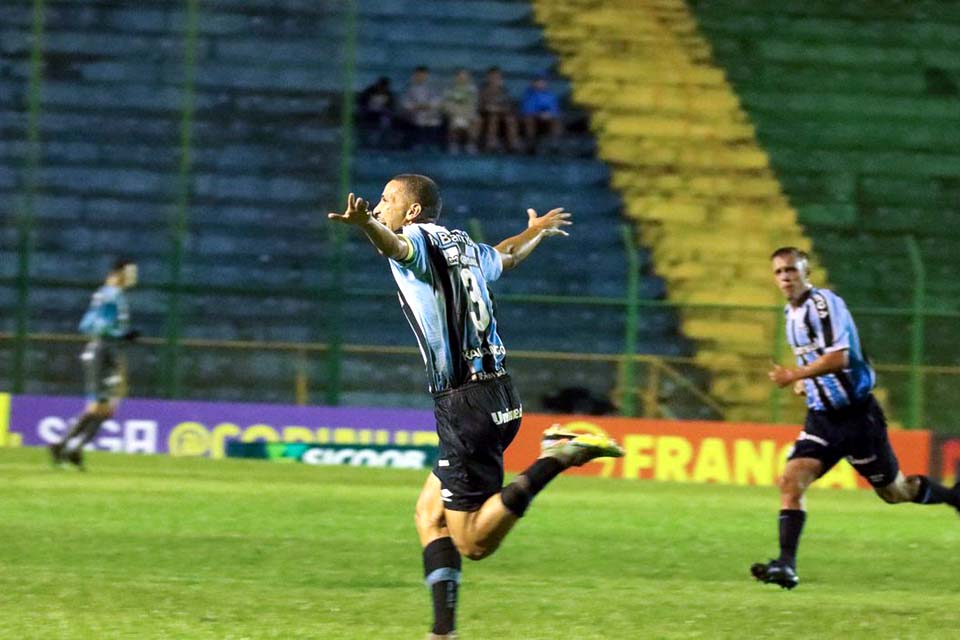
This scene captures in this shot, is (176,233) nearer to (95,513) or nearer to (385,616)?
(95,513)

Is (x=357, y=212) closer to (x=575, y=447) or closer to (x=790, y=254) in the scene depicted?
(x=575, y=447)

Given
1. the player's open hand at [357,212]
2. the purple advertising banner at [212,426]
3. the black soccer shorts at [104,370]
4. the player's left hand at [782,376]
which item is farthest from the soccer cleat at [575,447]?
the purple advertising banner at [212,426]

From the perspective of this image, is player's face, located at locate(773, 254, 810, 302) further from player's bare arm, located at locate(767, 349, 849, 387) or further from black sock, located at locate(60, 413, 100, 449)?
black sock, located at locate(60, 413, 100, 449)

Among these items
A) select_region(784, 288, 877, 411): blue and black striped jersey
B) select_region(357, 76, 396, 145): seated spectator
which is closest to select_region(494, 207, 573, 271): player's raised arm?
select_region(784, 288, 877, 411): blue and black striped jersey

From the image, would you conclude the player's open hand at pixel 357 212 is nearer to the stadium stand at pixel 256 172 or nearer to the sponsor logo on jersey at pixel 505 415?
the sponsor logo on jersey at pixel 505 415

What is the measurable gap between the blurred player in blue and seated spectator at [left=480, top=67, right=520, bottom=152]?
8.76 m

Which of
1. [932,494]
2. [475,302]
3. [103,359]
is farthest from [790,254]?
[103,359]

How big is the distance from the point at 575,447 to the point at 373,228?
4.61 feet

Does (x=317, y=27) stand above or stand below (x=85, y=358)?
above

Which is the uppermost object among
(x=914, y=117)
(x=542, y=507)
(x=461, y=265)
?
(x=914, y=117)

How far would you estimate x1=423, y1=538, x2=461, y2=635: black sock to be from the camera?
23.7ft

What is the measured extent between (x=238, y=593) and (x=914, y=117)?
20824 millimetres

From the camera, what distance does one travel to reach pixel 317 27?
87.7 ft

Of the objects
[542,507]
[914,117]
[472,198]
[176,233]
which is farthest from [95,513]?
[914,117]
